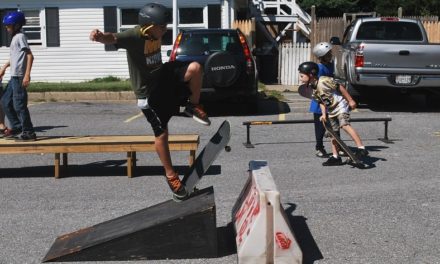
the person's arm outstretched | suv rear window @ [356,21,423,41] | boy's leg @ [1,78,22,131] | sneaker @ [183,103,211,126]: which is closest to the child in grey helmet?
sneaker @ [183,103,211,126]

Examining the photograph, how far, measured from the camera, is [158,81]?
18.2 feet

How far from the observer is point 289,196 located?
6723 millimetres

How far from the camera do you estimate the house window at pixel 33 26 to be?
2021cm

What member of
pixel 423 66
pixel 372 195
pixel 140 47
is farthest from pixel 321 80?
pixel 423 66

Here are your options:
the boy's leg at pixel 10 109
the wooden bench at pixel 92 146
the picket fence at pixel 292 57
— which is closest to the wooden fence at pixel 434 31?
the picket fence at pixel 292 57

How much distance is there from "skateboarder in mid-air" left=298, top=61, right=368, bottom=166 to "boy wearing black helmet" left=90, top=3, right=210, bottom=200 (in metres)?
2.90

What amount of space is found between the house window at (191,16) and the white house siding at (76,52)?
0.53 metres

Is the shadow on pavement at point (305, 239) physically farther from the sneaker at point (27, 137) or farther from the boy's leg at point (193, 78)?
the sneaker at point (27, 137)

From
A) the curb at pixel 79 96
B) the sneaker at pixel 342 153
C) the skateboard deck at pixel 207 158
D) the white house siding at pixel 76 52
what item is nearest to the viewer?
the skateboard deck at pixel 207 158

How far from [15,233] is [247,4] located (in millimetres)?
21069

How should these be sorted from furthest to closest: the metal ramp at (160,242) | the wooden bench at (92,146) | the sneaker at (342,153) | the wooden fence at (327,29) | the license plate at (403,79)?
1. the wooden fence at (327,29)
2. the license plate at (403,79)
3. the sneaker at (342,153)
4. the wooden bench at (92,146)
5. the metal ramp at (160,242)

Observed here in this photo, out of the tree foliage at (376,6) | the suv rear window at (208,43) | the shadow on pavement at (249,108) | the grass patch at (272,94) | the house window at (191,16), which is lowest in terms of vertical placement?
the shadow on pavement at (249,108)

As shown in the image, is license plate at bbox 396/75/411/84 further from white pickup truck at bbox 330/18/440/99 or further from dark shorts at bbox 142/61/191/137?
dark shorts at bbox 142/61/191/137

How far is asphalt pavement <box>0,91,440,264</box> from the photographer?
5.19 m
